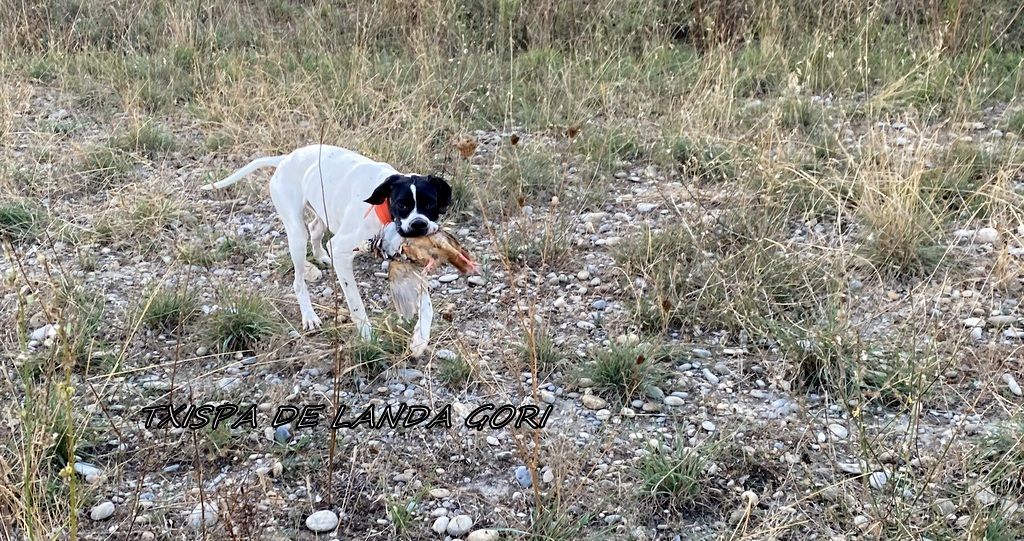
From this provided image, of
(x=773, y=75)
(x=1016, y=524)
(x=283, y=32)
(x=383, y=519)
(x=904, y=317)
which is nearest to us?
(x=1016, y=524)

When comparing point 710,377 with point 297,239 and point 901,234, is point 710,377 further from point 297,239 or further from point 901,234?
point 297,239

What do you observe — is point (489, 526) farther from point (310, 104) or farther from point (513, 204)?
point (310, 104)

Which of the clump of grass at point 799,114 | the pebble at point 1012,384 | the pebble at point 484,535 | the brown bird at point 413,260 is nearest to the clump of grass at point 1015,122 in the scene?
the clump of grass at point 799,114

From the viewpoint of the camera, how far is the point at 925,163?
4.48m

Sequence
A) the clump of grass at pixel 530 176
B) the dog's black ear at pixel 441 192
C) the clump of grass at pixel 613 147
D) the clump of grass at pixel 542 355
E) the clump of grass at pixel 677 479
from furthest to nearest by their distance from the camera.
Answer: the clump of grass at pixel 613 147, the clump of grass at pixel 530 176, the clump of grass at pixel 542 355, the dog's black ear at pixel 441 192, the clump of grass at pixel 677 479

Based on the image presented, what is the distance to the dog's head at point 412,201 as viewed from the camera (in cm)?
313

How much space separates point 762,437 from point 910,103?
10.7ft

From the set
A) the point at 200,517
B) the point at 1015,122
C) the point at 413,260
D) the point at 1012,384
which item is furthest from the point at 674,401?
the point at 1015,122

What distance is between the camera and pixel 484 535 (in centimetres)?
253

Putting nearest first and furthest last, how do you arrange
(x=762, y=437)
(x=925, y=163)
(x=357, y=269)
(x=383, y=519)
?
(x=383, y=519), (x=762, y=437), (x=357, y=269), (x=925, y=163)

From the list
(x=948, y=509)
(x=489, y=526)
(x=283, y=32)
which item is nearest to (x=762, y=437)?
(x=948, y=509)

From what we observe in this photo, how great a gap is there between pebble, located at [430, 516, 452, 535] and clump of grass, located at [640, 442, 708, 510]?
566 mm

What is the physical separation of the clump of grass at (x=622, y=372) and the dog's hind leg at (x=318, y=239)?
4.82 feet

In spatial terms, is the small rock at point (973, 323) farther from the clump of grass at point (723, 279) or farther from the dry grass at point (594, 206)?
the clump of grass at point (723, 279)
